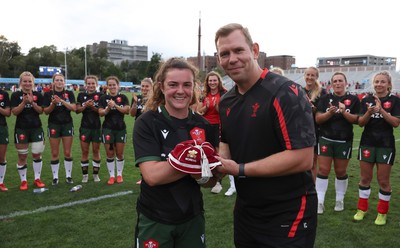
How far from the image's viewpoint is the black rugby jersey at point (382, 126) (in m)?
4.91

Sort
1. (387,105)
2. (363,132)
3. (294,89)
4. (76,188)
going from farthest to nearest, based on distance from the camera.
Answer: (76,188) → (363,132) → (387,105) → (294,89)

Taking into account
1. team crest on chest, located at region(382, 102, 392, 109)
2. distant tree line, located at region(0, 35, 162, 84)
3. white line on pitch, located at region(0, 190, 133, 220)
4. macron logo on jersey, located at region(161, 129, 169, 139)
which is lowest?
white line on pitch, located at region(0, 190, 133, 220)

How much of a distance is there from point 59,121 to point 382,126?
19.4ft

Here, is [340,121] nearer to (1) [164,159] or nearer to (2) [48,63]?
(1) [164,159]

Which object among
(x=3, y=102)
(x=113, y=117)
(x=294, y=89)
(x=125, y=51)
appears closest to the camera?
(x=294, y=89)

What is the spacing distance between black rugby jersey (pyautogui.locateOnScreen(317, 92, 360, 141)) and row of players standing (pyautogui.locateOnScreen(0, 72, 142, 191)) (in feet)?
12.8

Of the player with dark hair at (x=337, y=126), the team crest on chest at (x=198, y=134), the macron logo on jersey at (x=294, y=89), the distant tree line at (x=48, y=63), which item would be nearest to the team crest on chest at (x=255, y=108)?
the macron logo on jersey at (x=294, y=89)

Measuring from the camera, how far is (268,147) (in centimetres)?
221

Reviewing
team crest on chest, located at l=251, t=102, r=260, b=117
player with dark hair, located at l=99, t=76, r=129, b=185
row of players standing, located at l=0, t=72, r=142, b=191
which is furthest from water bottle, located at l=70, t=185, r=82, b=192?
team crest on chest, located at l=251, t=102, r=260, b=117

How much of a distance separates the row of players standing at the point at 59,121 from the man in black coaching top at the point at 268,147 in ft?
16.9

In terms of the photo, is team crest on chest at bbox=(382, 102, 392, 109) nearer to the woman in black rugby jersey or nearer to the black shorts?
the black shorts

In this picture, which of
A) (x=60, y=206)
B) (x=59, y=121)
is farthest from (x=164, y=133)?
(x=59, y=121)

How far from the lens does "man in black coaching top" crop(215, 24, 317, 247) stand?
208 cm

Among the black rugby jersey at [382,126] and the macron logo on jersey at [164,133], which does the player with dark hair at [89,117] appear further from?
the black rugby jersey at [382,126]
